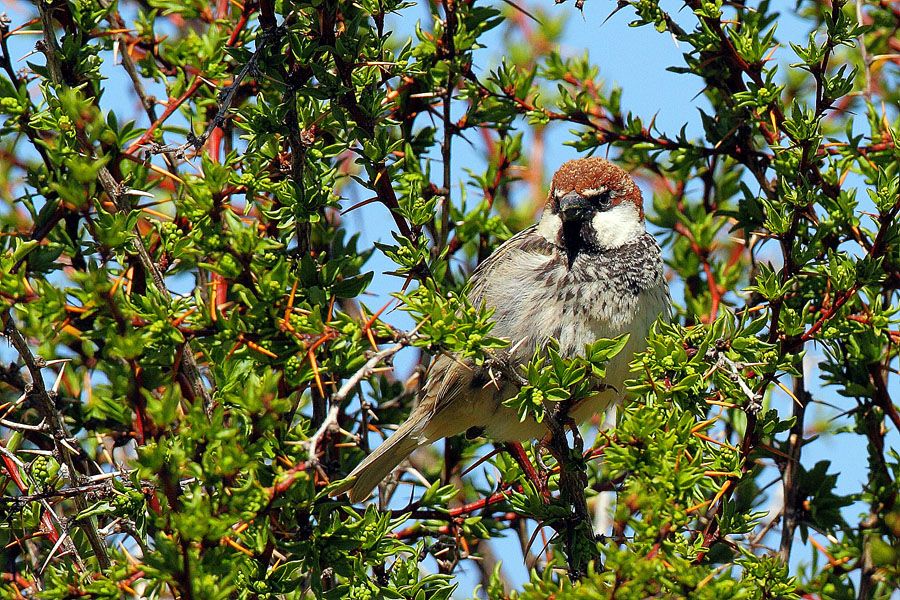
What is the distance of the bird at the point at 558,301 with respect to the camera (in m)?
2.63

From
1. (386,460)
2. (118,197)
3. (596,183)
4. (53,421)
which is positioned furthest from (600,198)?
(53,421)

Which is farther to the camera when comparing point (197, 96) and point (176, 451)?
point (197, 96)

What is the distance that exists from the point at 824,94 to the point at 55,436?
162 cm

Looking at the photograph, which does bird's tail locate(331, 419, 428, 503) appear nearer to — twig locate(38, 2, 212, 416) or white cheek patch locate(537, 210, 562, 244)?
twig locate(38, 2, 212, 416)

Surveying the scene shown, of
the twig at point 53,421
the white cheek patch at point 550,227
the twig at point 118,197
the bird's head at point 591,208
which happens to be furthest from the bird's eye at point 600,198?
the twig at point 53,421

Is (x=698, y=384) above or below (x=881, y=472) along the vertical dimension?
above

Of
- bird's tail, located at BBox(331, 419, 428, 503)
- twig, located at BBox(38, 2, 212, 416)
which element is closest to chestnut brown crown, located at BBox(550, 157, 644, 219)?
bird's tail, located at BBox(331, 419, 428, 503)

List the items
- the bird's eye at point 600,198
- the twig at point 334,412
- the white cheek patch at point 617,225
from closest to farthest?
the twig at point 334,412, the white cheek patch at point 617,225, the bird's eye at point 600,198

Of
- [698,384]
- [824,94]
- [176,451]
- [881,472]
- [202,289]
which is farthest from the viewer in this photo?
[202,289]

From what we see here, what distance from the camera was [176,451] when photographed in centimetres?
140

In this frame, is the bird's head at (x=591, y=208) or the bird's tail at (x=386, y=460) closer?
the bird's tail at (x=386, y=460)

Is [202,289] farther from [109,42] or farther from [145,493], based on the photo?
[145,493]

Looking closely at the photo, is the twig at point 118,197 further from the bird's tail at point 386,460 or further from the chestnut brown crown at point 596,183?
the chestnut brown crown at point 596,183

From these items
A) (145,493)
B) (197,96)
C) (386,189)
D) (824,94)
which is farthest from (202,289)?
(824,94)
